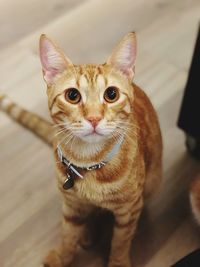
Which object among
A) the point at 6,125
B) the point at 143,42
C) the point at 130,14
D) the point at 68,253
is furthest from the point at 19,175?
the point at 130,14

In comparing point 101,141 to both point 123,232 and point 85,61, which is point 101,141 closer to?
point 123,232

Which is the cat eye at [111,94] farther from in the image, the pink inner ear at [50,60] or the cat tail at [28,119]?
the cat tail at [28,119]

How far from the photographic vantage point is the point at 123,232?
1292 millimetres

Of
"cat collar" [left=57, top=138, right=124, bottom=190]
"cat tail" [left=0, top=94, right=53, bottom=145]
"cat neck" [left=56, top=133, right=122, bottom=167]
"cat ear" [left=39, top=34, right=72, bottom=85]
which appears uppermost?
"cat ear" [left=39, top=34, right=72, bottom=85]

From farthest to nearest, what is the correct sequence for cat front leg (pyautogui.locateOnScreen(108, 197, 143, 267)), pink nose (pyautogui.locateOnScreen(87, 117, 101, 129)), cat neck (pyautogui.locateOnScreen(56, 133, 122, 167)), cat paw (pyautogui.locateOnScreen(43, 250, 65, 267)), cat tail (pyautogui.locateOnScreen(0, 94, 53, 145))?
cat tail (pyautogui.locateOnScreen(0, 94, 53, 145)) < cat paw (pyautogui.locateOnScreen(43, 250, 65, 267)) < cat front leg (pyautogui.locateOnScreen(108, 197, 143, 267)) < cat neck (pyautogui.locateOnScreen(56, 133, 122, 167)) < pink nose (pyautogui.locateOnScreen(87, 117, 101, 129))

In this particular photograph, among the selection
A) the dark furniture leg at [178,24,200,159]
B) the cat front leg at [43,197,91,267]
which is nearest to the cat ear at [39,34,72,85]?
the cat front leg at [43,197,91,267]

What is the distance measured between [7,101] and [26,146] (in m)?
0.24

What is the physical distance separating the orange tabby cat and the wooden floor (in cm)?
15

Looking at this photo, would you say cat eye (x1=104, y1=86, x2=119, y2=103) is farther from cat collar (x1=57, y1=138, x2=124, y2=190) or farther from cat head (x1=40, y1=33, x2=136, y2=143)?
cat collar (x1=57, y1=138, x2=124, y2=190)

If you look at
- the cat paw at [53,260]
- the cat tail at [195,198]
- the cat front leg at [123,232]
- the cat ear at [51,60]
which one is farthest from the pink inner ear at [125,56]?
the cat paw at [53,260]

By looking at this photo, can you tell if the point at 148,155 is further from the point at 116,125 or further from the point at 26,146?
the point at 26,146

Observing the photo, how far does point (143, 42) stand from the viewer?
7.40 ft

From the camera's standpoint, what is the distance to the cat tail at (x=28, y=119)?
69.0 inches

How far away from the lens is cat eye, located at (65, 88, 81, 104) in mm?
1008
